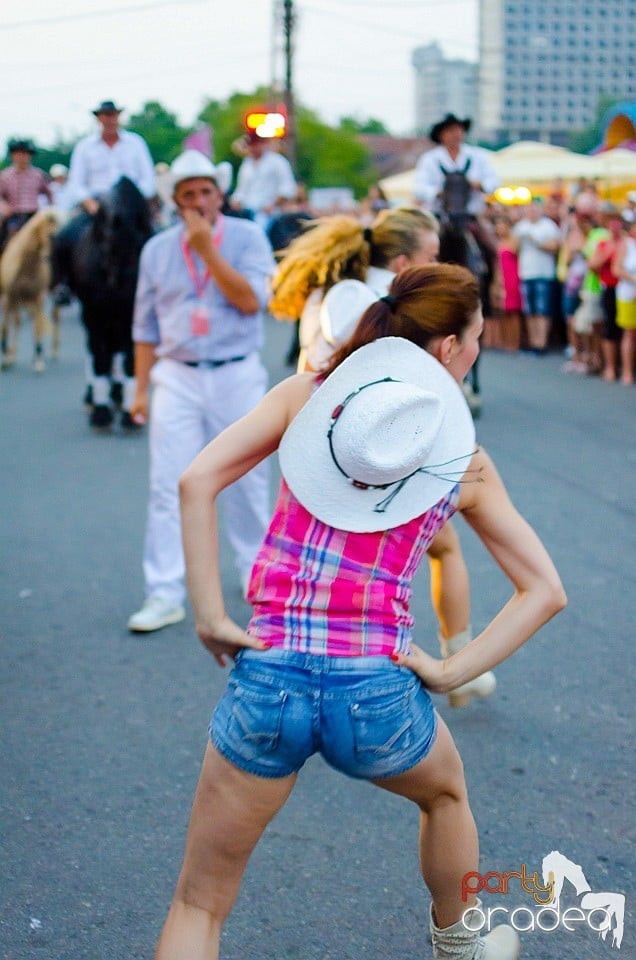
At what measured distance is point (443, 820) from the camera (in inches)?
106

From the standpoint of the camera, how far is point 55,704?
5027 mm

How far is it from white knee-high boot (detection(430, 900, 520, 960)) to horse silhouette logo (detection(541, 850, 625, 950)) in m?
0.43

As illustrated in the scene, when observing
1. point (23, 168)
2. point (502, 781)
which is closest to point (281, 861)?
point (502, 781)

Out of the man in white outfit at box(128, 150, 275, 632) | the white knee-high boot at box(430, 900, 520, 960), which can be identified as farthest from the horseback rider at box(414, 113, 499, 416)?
the white knee-high boot at box(430, 900, 520, 960)

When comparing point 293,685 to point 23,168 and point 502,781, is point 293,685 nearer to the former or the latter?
point 502,781

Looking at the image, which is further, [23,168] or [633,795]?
[23,168]

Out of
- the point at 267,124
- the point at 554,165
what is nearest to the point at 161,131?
the point at 554,165

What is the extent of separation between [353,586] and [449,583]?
2088 mm

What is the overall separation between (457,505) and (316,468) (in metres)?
0.30

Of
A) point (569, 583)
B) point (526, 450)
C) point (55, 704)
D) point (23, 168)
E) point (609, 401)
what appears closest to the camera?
point (55, 704)

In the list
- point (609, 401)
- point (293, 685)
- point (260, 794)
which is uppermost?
point (293, 685)

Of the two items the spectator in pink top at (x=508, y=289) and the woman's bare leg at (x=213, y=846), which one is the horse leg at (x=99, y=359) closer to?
the spectator in pink top at (x=508, y=289)

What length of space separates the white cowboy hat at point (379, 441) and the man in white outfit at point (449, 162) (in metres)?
9.39

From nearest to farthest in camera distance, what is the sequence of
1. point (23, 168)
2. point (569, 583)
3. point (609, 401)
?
point (569, 583) → point (609, 401) → point (23, 168)
